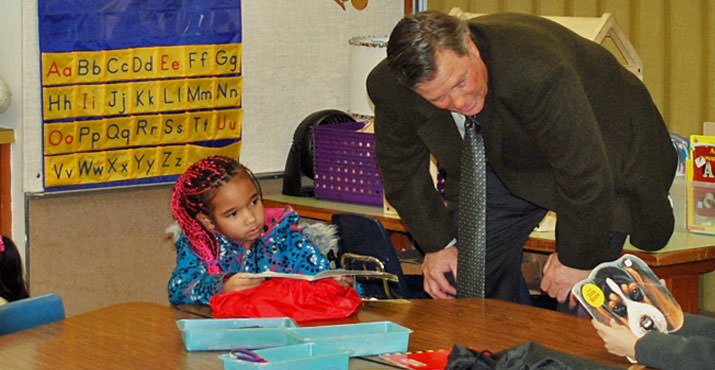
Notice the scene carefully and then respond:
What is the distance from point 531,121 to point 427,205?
52 centimetres

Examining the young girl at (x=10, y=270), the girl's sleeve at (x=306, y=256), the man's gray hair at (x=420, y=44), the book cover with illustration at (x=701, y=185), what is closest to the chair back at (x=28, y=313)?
the young girl at (x=10, y=270)

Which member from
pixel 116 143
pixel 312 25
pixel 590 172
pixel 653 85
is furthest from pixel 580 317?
pixel 312 25

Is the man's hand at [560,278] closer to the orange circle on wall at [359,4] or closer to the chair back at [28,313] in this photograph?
the chair back at [28,313]

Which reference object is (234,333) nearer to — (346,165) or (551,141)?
(551,141)

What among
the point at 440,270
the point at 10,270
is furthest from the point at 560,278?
the point at 10,270

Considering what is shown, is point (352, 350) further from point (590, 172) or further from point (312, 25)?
point (312, 25)

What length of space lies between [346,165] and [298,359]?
7.03 ft

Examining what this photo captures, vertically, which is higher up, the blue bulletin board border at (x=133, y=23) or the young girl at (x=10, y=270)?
the blue bulletin board border at (x=133, y=23)

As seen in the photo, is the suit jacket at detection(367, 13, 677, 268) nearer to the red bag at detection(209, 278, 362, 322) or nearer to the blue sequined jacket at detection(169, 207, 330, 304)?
the blue sequined jacket at detection(169, 207, 330, 304)

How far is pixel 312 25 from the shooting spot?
3959mm

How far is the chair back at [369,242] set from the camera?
2.76 meters

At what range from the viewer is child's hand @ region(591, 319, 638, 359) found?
154 cm

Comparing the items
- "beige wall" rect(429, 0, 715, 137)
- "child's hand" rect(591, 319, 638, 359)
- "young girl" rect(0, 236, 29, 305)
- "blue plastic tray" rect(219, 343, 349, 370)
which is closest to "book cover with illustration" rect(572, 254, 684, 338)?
"child's hand" rect(591, 319, 638, 359)

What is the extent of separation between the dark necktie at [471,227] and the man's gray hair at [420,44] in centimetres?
41
